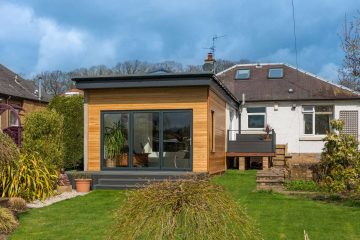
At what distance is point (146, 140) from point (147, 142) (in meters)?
0.07

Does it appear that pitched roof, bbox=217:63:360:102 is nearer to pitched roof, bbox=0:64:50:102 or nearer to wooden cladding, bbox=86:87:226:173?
wooden cladding, bbox=86:87:226:173

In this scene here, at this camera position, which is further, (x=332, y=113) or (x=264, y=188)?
(x=332, y=113)

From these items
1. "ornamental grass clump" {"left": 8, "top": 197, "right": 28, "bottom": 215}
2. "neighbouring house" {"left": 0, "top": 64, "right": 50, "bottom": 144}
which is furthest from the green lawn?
"neighbouring house" {"left": 0, "top": 64, "right": 50, "bottom": 144}

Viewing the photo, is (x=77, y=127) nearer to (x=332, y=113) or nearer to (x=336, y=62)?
(x=336, y=62)

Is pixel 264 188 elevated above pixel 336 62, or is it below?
below

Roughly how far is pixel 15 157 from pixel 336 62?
27.4 feet

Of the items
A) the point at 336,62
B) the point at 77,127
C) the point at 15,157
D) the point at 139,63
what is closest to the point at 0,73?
the point at 77,127

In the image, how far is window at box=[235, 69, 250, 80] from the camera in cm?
2531

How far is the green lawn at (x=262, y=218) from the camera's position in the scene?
7136 millimetres

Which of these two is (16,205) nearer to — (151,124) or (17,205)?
(17,205)

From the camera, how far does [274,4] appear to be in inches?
394

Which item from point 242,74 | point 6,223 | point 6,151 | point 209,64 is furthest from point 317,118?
point 6,223

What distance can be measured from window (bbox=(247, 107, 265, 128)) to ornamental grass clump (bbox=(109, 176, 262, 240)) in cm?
1958

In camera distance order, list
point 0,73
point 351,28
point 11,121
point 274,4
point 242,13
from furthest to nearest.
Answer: point 0,73 → point 11,121 → point 351,28 → point 274,4 → point 242,13
